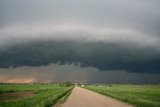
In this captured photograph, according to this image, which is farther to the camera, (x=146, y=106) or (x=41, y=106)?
(x=146, y=106)

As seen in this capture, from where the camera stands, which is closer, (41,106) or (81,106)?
(41,106)

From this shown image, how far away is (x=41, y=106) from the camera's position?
29875mm

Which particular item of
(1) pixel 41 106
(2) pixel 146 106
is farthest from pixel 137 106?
(1) pixel 41 106

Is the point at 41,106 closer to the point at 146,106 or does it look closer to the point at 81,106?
the point at 81,106

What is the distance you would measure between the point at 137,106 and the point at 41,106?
492 inches

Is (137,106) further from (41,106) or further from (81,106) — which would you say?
(41,106)

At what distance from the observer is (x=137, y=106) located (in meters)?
34.0

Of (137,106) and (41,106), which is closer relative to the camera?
(41,106)

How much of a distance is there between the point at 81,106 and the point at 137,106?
23.7 feet

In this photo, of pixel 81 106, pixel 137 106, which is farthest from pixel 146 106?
pixel 81 106

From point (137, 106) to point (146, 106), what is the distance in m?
1.13

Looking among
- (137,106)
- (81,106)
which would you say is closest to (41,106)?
(81,106)

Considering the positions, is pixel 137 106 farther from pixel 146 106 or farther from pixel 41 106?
pixel 41 106

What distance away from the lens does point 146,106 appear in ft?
111
